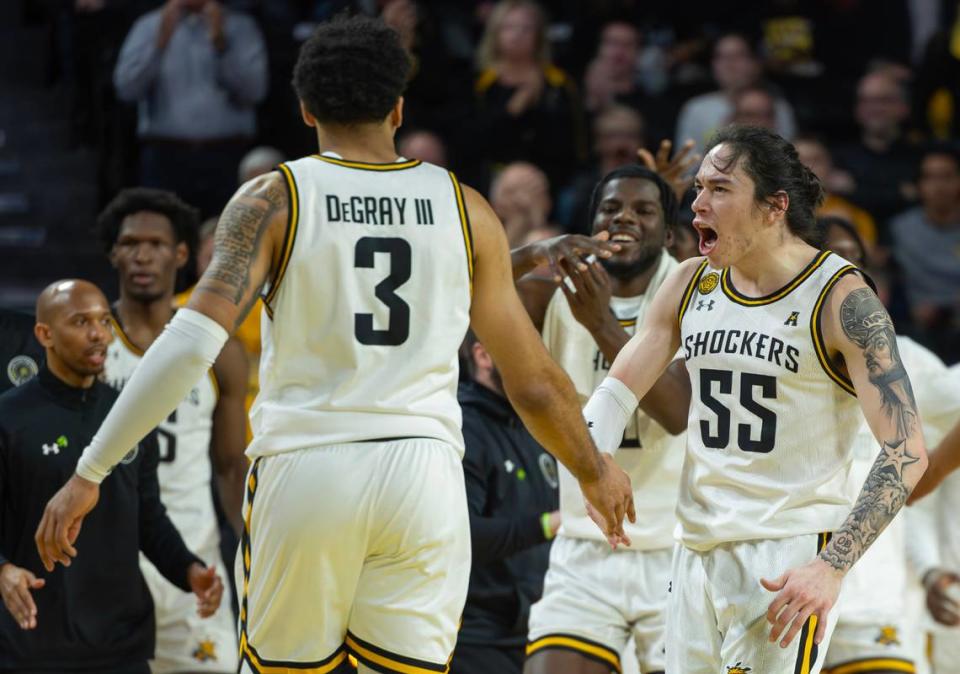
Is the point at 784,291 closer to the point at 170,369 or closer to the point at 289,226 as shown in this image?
the point at 289,226

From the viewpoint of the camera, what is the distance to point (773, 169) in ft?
16.3

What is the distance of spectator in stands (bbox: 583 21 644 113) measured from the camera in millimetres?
11711

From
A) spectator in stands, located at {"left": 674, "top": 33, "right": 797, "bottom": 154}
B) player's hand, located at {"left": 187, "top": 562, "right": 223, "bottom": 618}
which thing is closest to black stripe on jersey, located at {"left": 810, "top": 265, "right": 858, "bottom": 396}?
player's hand, located at {"left": 187, "top": 562, "right": 223, "bottom": 618}

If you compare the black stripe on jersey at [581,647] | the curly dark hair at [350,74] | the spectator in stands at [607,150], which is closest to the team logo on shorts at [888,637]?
the black stripe on jersey at [581,647]

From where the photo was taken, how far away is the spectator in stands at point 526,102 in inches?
429

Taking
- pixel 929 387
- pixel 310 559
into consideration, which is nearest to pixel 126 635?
pixel 310 559

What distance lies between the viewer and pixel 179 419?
23.7ft

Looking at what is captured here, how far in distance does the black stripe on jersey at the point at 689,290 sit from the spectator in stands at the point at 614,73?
6.57 metres

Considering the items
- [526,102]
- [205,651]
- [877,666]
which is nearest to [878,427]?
[877,666]

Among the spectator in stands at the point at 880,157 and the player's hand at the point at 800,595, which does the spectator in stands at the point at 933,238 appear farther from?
the player's hand at the point at 800,595

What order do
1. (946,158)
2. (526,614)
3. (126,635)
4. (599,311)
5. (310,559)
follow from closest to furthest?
1. (310,559)
2. (599,311)
3. (126,635)
4. (526,614)
5. (946,158)

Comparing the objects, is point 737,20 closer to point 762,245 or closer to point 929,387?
point 929,387

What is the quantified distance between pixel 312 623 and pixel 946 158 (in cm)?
774

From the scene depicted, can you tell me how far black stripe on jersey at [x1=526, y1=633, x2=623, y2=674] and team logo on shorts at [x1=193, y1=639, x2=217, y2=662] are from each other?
1.66 metres
